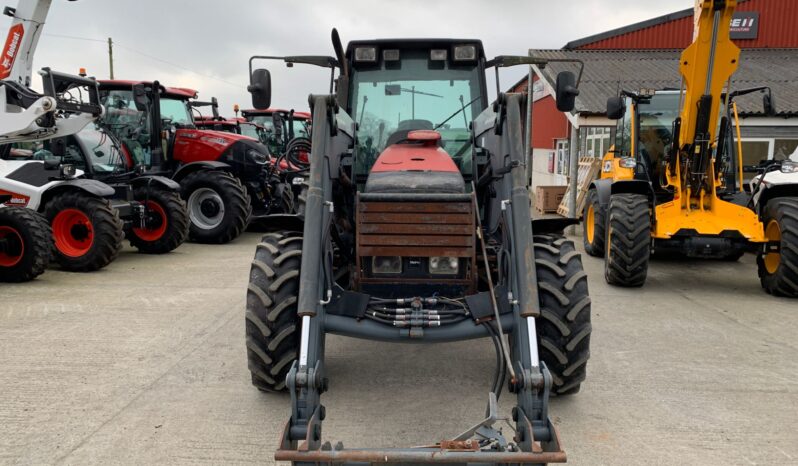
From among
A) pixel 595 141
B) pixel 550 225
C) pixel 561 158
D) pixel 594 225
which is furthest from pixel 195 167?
pixel 561 158

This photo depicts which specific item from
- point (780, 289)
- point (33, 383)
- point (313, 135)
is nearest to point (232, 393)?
point (33, 383)

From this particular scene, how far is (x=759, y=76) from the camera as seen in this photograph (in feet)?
55.2

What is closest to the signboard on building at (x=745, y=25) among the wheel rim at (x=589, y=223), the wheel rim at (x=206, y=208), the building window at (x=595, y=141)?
the building window at (x=595, y=141)

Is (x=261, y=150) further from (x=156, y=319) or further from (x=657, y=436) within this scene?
(x=657, y=436)

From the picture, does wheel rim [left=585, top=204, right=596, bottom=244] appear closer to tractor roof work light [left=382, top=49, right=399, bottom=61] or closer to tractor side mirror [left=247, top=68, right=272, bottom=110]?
tractor roof work light [left=382, top=49, right=399, bottom=61]

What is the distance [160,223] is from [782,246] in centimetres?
808

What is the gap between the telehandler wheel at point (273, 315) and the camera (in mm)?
3605

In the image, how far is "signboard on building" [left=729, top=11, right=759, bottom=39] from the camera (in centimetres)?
1997

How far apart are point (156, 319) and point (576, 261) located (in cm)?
392

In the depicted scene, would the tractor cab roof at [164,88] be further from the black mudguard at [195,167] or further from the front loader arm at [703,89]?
the front loader arm at [703,89]

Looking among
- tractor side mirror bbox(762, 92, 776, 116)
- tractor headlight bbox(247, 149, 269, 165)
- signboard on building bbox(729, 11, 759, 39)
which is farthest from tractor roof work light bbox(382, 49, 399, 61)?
signboard on building bbox(729, 11, 759, 39)

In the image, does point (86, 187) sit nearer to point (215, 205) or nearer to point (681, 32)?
point (215, 205)

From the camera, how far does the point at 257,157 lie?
36.4 ft

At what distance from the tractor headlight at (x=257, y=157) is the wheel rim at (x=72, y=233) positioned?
3629mm
